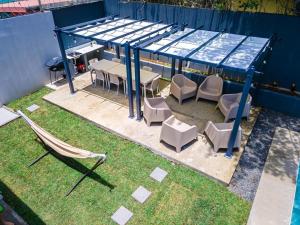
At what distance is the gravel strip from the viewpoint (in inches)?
254

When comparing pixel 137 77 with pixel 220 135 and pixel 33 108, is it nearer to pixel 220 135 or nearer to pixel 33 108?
pixel 220 135

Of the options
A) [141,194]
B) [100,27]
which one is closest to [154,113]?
[141,194]

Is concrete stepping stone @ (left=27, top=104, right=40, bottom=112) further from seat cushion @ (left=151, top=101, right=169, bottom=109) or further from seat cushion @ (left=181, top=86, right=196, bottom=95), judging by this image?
seat cushion @ (left=181, top=86, right=196, bottom=95)

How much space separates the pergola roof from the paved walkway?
3048 mm

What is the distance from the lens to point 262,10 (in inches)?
409

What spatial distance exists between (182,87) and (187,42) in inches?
100.0

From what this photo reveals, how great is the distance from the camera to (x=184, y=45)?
7852 millimetres

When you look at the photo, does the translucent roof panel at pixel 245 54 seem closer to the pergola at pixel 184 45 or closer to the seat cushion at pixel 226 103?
the pergola at pixel 184 45

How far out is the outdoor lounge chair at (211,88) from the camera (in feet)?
32.1

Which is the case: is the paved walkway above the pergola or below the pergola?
below

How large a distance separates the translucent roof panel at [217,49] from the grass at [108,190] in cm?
318

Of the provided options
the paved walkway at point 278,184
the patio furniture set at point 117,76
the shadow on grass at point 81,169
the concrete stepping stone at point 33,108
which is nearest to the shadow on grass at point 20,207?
the shadow on grass at point 81,169

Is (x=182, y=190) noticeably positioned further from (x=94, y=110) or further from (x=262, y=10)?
(x=262, y=10)

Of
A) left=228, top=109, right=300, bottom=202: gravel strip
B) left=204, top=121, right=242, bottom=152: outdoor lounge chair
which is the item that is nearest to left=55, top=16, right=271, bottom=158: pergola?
left=204, top=121, right=242, bottom=152: outdoor lounge chair
